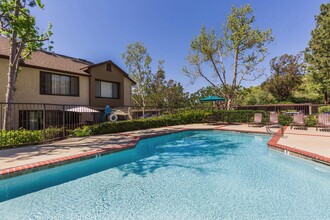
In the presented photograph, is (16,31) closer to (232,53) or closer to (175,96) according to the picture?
(232,53)

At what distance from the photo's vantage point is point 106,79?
17.4 metres

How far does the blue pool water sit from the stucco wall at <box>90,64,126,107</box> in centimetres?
1004

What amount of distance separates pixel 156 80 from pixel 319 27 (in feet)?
84.4

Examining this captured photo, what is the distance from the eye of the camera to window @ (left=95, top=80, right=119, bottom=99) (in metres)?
17.0

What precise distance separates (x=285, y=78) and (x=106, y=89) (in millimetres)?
30112

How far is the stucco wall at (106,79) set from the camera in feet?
53.1

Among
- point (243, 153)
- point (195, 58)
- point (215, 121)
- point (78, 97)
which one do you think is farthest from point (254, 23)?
point (78, 97)

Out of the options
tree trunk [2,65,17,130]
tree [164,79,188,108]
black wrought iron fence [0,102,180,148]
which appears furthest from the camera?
tree [164,79,188,108]

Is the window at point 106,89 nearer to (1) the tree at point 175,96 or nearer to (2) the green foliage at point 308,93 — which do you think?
(1) the tree at point 175,96

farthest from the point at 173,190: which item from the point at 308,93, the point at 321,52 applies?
the point at 308,93

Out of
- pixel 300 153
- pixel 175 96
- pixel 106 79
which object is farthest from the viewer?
pixel 175 96

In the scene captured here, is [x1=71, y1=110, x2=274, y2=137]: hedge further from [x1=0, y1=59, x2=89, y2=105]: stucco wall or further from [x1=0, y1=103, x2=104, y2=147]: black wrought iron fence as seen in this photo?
[x1=0, y1=59, x2=89, y2=105]: stucco wall

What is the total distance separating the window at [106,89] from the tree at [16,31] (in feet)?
23.9

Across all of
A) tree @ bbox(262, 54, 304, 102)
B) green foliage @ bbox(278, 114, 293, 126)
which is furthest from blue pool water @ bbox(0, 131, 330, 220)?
tree @ bbox(262, 54, 304, 102)
